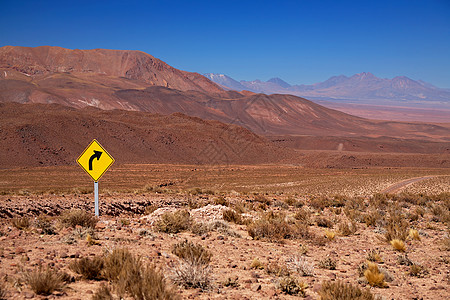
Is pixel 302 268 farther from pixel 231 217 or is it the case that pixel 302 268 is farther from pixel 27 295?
pixel 231 217

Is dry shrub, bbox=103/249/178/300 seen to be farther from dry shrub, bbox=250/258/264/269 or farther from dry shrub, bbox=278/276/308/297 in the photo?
dry shrub, bbox=250/258/264/269

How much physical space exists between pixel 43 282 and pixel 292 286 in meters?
3.84

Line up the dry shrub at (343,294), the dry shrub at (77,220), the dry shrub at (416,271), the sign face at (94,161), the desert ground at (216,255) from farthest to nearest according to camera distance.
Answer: the sign face at (94,161), the dry shrub at (77,220), the dry shrub at (416,271), the desert ground at (216,255), the dry shrub at (343,294)

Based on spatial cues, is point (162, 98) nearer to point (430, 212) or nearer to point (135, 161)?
point (135, 161)

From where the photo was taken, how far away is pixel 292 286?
609cm

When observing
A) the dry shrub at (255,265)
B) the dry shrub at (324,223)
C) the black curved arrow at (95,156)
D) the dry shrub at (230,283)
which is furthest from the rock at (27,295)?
the dry shrub at (324,223)

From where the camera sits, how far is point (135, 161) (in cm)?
5691

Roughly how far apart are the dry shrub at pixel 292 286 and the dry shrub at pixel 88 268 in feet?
9.92

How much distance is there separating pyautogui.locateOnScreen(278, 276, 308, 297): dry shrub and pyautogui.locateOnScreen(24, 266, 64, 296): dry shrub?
3.47m

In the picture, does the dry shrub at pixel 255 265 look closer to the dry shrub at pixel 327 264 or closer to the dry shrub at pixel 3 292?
the dry shrub at pixel 327 264

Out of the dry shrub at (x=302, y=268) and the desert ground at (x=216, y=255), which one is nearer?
the desert ground at (x=216, y=255)

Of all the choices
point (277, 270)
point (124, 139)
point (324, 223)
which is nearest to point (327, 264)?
point (277, 270)

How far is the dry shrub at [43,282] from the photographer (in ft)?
15.9

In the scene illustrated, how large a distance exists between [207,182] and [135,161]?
21.5 meters
